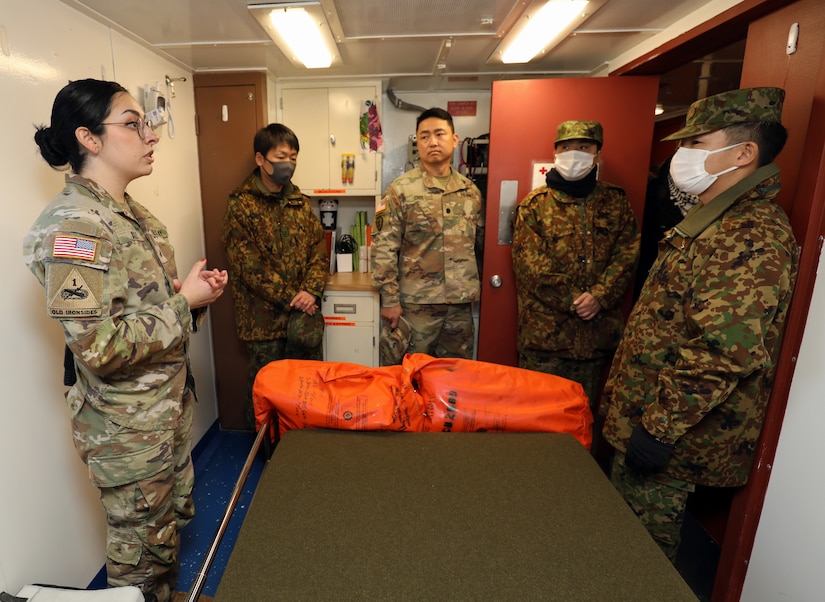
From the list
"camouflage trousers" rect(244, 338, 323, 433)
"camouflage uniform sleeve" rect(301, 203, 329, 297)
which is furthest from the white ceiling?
"camouflage trousers" rect(244, 338, 323, 433)

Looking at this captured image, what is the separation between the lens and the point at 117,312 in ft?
4.08

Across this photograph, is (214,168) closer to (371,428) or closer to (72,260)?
(72,260)

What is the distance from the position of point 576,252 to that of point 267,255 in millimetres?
1647

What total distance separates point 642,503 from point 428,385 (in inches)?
32.3

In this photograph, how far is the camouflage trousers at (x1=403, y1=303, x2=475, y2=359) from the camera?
98.5 inches

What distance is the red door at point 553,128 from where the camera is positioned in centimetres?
233

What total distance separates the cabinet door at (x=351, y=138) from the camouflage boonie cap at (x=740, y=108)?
6.49 ft

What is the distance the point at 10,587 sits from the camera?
1.34 metres

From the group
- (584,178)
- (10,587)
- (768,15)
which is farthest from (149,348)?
(768,15)

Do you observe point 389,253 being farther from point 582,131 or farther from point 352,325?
point 582,131

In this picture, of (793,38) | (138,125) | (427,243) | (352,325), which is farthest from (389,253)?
(793,38)

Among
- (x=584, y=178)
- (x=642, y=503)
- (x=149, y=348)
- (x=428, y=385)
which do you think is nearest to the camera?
(x=149, y=348)

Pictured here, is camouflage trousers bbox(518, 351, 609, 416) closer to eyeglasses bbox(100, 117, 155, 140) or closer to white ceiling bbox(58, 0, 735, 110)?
white ceiling bbox(58, 0, 735, 110)

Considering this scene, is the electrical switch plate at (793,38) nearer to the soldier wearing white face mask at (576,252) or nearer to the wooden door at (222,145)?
the soldier wearing white face mask at (576,252)
